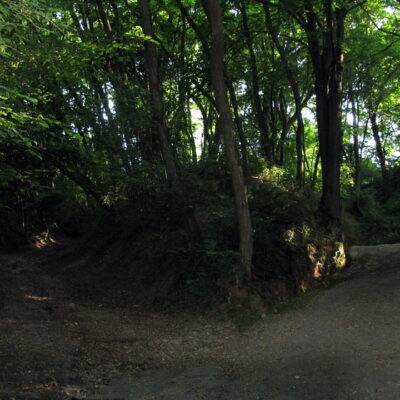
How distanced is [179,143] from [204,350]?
771cm

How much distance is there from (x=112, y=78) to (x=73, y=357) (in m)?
8.66

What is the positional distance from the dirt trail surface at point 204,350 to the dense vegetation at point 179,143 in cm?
143

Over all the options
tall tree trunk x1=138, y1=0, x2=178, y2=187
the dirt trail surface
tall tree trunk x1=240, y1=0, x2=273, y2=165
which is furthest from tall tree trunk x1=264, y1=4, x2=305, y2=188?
the dirt trail surface

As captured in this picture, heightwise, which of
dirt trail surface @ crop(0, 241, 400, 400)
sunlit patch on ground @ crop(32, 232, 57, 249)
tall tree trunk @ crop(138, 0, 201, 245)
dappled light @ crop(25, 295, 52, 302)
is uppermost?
tall tree trunk @ crop(138, 0, 201, 245)

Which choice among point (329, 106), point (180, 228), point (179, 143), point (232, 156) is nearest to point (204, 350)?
point (232, 156)

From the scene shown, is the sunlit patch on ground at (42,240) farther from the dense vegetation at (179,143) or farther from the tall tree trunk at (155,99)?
the tall tree trunk at (155,99)

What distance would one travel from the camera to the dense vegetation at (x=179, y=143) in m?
9.68

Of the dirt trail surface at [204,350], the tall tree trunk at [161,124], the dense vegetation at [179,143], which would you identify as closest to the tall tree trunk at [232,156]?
the dense vegetation at [179,143]

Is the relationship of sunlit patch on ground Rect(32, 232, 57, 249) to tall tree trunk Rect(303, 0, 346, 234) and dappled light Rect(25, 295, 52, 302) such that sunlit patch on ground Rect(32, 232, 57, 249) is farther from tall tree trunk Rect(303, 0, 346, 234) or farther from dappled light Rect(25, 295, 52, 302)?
tall tree trunk Rect(303, 0, 346, 234)

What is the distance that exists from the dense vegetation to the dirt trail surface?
1427 mm

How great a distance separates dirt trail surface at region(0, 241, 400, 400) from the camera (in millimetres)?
5348

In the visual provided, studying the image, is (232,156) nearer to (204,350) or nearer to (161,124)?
(161,124)

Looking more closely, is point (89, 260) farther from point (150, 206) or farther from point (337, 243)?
point (337, 243)

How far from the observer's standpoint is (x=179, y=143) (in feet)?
45.2
